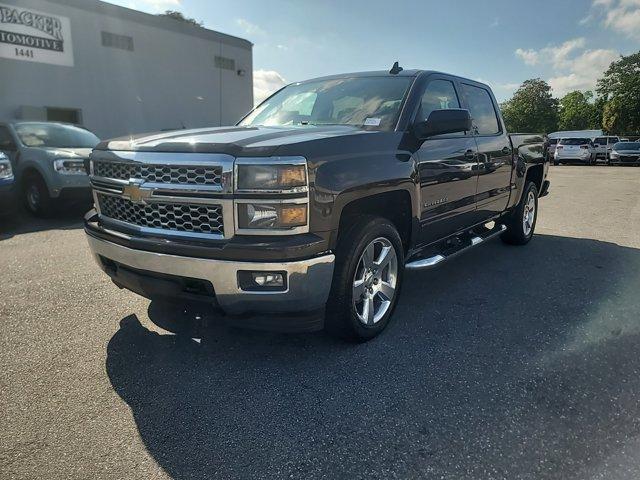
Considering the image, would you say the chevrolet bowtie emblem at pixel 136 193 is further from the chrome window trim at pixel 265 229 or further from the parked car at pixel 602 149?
the parked car at pixel 602 149

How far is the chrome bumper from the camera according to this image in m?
2.49

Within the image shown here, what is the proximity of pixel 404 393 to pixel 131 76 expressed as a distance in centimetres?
1978

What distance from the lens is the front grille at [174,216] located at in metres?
2.58

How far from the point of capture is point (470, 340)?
328 cm

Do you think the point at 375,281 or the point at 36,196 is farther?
the point at 36,196

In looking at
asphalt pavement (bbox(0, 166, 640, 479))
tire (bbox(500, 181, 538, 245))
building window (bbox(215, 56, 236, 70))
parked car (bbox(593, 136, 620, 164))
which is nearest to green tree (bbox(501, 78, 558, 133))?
parked car (bbox(593, 136, 620, 164))

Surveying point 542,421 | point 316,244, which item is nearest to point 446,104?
point 316,244

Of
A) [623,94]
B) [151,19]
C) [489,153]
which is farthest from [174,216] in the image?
[623,94]

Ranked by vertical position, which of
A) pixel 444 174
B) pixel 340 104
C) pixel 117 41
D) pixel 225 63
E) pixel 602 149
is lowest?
pixel 602 149

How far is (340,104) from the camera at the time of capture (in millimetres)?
3895

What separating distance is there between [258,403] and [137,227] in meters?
1.30

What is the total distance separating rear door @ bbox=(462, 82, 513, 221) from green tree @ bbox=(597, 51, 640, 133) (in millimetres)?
58205

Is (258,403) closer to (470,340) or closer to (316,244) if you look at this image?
(316,244)

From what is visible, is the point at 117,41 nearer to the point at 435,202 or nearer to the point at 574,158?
the point at 435,202
